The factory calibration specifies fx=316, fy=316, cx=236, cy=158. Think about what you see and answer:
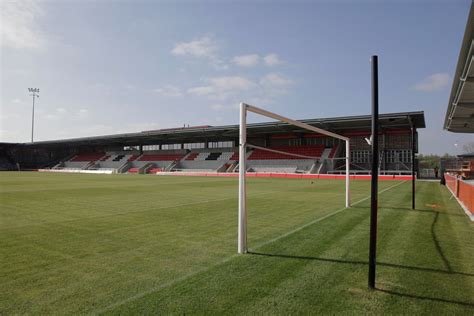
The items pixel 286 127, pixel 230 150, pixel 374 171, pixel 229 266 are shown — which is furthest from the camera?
pixel 230 150

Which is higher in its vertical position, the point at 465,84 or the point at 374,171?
the point at 465,84

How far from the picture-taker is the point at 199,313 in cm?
331

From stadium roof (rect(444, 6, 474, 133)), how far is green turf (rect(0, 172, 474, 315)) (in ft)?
16.1

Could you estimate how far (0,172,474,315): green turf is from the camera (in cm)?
357

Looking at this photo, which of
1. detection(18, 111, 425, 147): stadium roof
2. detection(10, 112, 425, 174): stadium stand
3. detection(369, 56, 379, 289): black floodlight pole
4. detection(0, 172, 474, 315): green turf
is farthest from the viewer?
detection(10, 112, 425, 174): stadium stand

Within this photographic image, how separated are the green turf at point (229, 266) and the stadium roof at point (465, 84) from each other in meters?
4.92

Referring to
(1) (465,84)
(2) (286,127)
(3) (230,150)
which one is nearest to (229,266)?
(1) (465,84)

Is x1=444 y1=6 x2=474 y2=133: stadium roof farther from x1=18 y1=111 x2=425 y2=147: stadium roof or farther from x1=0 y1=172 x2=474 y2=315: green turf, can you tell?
x1=18 y1=111 x2=425 y2=147: stadium roof

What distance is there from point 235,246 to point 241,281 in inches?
74.6

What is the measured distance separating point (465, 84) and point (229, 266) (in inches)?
455

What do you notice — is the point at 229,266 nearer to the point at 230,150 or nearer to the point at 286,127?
the point at 286,127

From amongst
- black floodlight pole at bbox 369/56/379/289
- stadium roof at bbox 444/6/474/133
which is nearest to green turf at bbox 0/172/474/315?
black floodlight pole at bbox 369/56/379/289

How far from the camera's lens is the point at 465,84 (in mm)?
11484

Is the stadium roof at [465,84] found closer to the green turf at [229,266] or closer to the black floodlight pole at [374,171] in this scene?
the green turf at [229,266]
